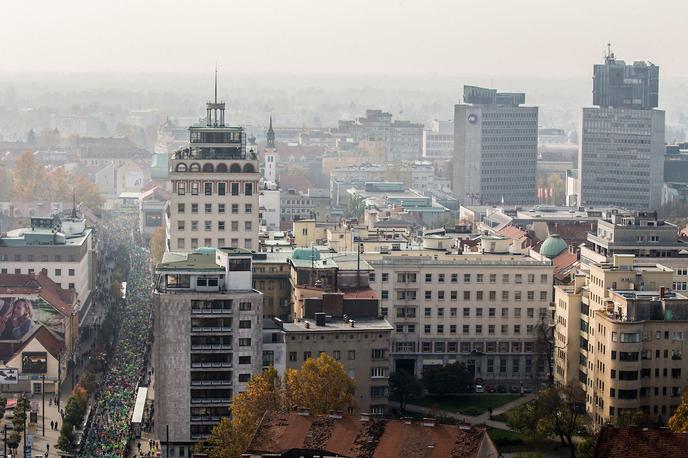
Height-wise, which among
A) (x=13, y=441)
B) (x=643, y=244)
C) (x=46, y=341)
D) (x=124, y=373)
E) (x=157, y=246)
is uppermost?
(x=643, y=244)

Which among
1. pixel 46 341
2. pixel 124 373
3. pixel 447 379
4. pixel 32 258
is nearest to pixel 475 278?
pixel 447 379

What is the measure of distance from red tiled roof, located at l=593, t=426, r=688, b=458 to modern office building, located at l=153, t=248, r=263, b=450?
21.3 m

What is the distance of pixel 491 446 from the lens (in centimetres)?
7106

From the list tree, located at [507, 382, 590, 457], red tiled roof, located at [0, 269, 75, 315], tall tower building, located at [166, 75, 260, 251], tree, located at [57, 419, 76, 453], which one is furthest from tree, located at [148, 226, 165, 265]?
tree, located at [507, 382, 590, 457]

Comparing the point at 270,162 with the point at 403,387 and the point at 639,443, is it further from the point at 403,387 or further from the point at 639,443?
the point at 639,443

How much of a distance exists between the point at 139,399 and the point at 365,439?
90.7 feet

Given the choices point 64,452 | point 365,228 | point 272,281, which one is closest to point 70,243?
point 365,228

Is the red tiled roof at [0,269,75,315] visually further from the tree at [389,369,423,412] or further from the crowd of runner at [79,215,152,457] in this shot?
the tree at [389,369,423,412]

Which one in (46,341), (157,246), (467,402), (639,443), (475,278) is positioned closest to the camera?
(639,443)

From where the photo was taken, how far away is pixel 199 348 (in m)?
85.6

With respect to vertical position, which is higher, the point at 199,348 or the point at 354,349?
the point at 199,348

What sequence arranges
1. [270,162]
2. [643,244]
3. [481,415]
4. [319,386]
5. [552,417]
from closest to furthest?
1. [319,386]
2. [552,417]
3. [481,415]
4. [643,244]
5. [270,162]

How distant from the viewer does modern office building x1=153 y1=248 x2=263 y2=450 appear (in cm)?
8556

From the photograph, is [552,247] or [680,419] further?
[552,247]
